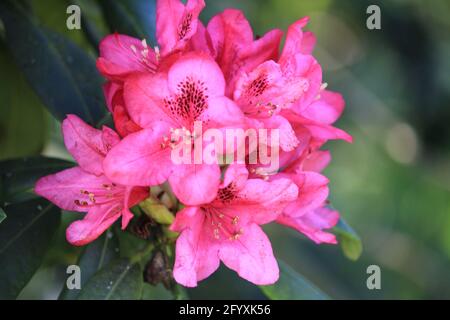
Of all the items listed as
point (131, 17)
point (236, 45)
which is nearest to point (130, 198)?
point (236, 45)

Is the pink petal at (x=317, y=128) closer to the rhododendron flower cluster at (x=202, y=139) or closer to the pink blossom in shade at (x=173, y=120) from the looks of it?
the rhododendron flower cluster at (x=202, y=139)

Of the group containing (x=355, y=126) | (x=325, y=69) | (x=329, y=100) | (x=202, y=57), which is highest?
(x=202, y=57)

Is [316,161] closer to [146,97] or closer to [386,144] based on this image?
[146,97]

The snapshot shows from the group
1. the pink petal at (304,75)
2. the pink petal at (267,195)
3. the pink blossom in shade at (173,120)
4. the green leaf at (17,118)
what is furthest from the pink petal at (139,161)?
the green leaf at (17,118)

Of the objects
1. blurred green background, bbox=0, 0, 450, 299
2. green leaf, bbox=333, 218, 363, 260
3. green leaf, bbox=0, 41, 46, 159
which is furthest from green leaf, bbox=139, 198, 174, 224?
blurred green background, bbox=0, 0, 450, 299

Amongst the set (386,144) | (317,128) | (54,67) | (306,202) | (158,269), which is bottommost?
(386,144)

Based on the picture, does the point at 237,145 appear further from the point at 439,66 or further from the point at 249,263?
the point at 439,66

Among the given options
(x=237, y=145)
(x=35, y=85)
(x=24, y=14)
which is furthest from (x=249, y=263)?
(x=24, y=14)
